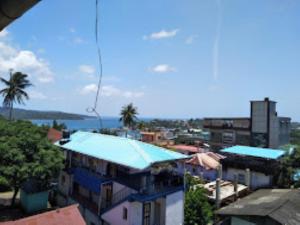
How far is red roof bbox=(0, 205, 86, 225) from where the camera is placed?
14.5 metres

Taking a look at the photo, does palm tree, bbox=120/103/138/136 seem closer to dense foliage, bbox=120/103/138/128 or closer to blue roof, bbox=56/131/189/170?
dense foliage, bbox=120/103/138/128

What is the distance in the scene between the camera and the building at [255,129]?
43.0 metres

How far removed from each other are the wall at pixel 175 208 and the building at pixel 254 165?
45.6ft

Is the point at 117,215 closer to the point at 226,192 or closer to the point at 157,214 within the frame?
the point at 157,214

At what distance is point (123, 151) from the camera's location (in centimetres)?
1980

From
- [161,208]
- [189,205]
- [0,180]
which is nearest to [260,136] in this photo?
[189,205]

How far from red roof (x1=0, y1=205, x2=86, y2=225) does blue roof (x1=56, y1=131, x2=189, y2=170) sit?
3.99 m

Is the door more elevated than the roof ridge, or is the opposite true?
the roof ridge

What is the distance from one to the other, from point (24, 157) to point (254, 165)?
24487 mm

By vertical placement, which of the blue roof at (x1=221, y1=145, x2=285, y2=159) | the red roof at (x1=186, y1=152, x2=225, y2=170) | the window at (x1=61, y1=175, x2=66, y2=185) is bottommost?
the window at (x1=61, y1=175, x2=66, y2=185)

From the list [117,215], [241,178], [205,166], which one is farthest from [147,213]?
[205,166]

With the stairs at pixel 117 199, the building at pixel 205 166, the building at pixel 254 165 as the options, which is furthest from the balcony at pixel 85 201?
the building at pixel 254 165

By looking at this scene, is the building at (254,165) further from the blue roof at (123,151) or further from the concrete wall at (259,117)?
the blue roof at (123,151)

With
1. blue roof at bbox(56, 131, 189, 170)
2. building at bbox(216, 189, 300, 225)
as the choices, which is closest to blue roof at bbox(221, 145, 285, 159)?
building at bbox(216, 189, 300, 225)
